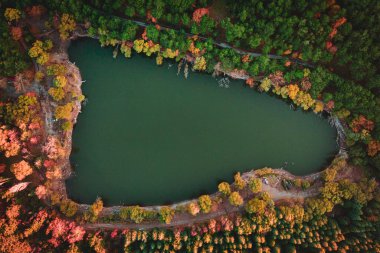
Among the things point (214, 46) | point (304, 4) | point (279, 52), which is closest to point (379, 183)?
point (279, 52)

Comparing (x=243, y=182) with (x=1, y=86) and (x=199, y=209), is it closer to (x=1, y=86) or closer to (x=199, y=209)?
(x=199, y=209)

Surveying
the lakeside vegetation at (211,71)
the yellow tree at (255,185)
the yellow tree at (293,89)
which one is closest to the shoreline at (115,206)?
the lakeside vegetation at (211,71)

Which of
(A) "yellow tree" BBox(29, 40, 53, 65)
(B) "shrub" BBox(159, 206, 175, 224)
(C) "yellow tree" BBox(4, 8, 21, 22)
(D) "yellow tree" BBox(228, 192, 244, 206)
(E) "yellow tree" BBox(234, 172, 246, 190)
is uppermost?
(C) "yellow tree" BBox(4, 8, 21, 22)

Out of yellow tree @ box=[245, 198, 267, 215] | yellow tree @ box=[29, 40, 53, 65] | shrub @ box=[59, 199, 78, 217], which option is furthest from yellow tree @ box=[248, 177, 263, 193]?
yellow tree @ box=[29, 40, 53, 65]

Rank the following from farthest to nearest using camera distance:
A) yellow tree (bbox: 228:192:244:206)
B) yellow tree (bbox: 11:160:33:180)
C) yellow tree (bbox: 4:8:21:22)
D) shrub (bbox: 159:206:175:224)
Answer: yellow tree (bbox: 228:192:244:206) < shrub (bbox: 159:206:175:224) < yellow tree (bbox: 4:8:21:22) < yellow tree (bbox: 11:160:33:180)

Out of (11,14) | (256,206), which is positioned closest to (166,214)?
(256,206)

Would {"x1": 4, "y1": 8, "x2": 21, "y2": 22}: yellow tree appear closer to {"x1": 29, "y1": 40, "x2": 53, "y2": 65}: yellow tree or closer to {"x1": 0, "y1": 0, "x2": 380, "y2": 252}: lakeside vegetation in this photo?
{"x1": 0, "y1": 0, "x2": 380, "y2": 252}: lakeside vegetation

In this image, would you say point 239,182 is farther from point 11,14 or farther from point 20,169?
point 11,14

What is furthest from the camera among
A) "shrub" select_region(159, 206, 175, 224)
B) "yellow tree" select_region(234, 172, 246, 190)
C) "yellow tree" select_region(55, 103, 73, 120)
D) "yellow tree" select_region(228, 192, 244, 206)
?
"yellow tree" select_region(234, 172, 246, 190)

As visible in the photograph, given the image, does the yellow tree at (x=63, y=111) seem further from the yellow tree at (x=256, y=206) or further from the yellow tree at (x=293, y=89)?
the yellow tree at (x=293, y=89)
